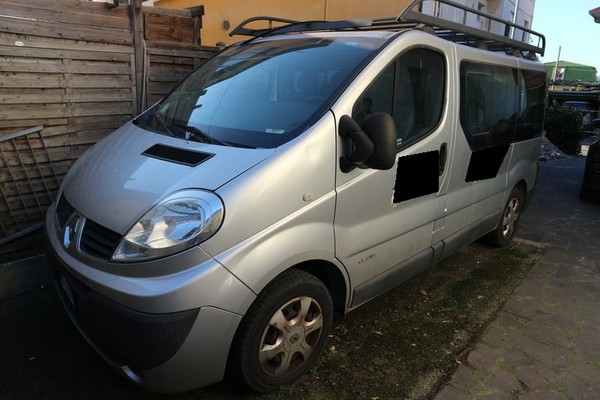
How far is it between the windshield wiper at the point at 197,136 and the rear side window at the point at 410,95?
769 millimetres

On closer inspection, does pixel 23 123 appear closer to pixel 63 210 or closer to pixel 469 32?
pixel 63 210

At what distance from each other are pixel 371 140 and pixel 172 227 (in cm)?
107

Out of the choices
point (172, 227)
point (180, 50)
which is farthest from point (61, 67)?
point (172, 227)

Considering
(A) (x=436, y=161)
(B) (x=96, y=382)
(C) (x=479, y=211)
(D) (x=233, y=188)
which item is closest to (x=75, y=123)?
(B) (x=96, y=382)

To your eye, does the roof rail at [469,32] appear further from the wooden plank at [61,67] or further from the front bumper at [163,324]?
the wooden plank at [61,67]

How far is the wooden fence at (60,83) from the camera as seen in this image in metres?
3.72

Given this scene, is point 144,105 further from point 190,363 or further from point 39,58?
point 190,363

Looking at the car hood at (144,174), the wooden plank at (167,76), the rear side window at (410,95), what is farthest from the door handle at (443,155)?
the wooden plank at (167,76)

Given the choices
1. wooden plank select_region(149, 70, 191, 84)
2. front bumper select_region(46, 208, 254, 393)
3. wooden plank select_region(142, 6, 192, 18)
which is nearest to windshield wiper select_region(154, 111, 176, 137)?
front bumper select_region(46, 208, 254, 393)

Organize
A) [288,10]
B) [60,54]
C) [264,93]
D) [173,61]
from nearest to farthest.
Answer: [264,93]
[60,54]
[173,61]
[288,10]

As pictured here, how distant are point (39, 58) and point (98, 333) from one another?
273 cm

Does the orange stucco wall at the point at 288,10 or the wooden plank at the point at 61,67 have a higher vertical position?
the orange stucco wall at the point at 288,10

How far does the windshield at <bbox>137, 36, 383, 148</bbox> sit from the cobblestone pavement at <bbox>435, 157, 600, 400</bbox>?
1744 mm

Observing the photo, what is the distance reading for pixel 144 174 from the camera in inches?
90.5
